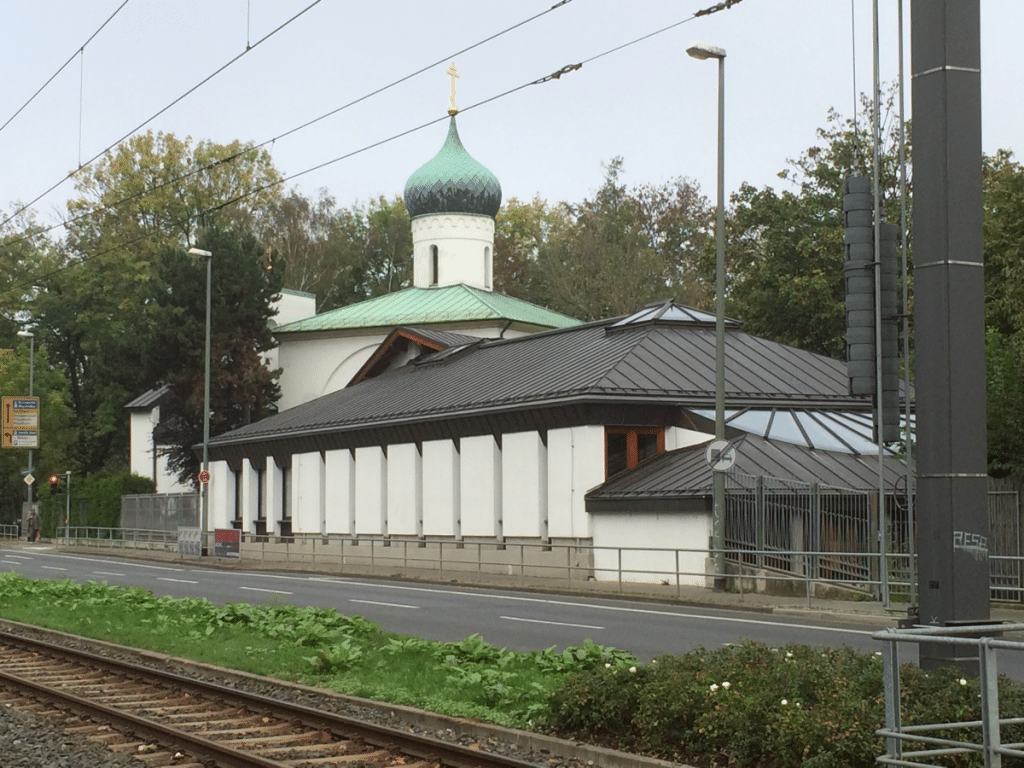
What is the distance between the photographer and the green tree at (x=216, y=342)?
62.4 m

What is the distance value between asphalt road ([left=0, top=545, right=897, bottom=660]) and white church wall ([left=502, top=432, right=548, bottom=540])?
466cm

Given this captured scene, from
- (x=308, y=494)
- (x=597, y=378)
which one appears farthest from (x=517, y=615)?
(x=308, y=494)

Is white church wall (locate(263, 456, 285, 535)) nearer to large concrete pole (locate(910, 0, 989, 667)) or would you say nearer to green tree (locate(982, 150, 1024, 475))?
green tree (locate(982, 150, 1024, 475))

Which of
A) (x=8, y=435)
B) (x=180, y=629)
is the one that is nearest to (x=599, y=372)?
(x=180, y=629)

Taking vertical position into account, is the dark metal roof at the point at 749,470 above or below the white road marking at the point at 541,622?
above

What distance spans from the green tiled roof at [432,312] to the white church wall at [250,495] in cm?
933

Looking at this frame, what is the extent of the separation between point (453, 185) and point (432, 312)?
665cm

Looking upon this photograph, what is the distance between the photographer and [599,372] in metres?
38.1

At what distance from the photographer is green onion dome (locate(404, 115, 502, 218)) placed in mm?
64188

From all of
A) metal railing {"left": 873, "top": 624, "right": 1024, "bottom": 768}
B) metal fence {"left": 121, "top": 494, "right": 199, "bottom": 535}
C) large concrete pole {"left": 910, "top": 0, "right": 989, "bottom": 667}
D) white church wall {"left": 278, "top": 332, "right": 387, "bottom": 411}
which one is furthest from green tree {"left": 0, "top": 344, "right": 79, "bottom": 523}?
metal railing {"left": 873, "top": 624, "right": 1024, "bottom": 768}

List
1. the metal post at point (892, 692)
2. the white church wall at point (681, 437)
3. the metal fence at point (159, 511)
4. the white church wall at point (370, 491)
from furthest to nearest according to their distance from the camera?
the metal fence at point (159, 511) < the white church wall at point (370, 491) < the white church wall at point (681, 437) < the metal post at point (892, 692)

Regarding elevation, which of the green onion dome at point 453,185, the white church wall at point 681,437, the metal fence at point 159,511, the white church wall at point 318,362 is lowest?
the metal fence at point 159,511

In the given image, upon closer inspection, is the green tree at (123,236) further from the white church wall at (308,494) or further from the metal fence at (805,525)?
the metal fence at (805,525)

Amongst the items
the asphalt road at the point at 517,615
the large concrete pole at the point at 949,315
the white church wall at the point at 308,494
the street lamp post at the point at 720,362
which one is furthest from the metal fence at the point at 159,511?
the large concrete pole at the point at 949,315
